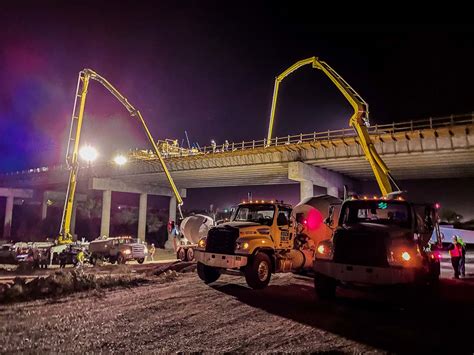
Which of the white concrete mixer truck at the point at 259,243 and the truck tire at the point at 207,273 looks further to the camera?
the truck tire at the point at 207,273

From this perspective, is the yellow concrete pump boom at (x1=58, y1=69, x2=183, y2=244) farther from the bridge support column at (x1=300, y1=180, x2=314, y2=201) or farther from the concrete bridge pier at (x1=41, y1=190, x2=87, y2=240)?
the concrete bridge pier at (x1=41, y1=190, x2=87, y2=240)

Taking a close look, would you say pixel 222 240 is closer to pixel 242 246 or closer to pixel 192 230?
pixel 242 246

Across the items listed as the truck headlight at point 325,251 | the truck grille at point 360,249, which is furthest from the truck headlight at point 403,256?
the truck headlight at point 325,251

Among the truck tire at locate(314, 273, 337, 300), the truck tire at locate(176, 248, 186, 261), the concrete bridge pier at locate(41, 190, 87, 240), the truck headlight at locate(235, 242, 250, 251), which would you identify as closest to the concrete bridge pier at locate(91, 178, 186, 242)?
the concrete bridge pier at locate(41, 190, 87, 240)

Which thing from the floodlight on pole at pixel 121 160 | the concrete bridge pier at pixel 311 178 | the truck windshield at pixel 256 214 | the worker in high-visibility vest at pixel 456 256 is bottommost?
the worker in high-visibility vest at pixel 456 256

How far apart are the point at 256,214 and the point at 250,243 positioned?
174cm

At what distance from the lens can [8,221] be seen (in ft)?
208

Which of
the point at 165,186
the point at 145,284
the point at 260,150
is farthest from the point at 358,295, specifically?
the point at 165,186

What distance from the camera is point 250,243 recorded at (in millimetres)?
10414

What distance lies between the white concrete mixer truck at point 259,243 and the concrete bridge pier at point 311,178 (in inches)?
744

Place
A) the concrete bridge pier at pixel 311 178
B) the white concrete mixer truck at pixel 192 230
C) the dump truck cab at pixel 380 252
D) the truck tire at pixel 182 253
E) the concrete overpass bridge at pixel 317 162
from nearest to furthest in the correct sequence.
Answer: the dump truck cab at pixel 380 252 → the truck tire at pixel 182 253 → the white concrete mixer truck at pixel 192 230 → the concrete overpass bridge at pixel 317 162 → the concrete bridge pier at pixel 311 178

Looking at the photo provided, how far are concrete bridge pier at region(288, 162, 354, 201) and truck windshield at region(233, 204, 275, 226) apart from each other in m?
20.5

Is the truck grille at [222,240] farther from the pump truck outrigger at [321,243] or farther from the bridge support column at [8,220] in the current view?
the bridge support column at [8,220]

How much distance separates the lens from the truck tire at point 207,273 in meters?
11.6
